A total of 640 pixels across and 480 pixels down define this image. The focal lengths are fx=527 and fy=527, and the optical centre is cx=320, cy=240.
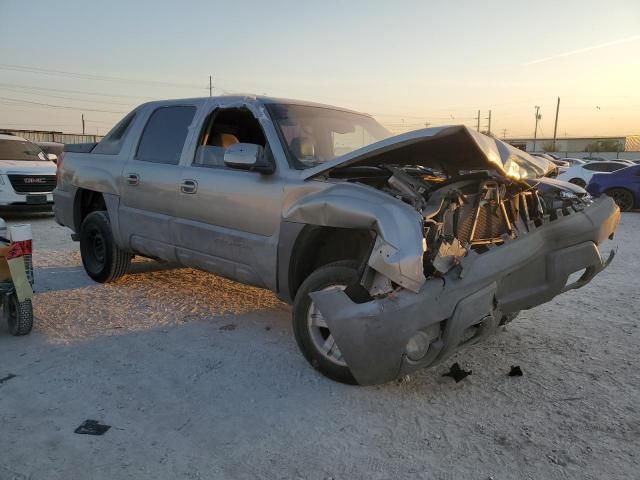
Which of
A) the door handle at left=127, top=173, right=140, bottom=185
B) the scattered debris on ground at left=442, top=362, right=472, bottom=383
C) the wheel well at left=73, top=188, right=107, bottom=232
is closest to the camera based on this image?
the scattered debris on ground at left=442, top=362, right=472, bottom=383

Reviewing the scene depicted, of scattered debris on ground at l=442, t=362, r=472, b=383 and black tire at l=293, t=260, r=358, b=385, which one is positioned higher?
black tire at l=293, t=260, r=358, b=385

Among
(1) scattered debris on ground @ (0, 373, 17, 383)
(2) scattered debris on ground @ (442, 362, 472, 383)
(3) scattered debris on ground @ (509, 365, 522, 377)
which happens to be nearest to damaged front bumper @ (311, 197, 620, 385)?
(2) scattered debris on ground @ (442, 362, 472, 383)

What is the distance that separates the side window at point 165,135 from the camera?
16.2 ft

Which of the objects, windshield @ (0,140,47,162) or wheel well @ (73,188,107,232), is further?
windshield @ (0,140,47,162)

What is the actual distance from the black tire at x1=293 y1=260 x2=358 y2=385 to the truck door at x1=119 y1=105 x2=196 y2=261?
184 cm

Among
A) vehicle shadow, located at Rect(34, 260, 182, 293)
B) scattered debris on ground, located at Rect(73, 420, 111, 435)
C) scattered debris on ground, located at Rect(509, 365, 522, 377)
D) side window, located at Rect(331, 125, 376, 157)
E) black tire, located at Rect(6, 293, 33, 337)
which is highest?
side window, located at Rect(331, 125, 376, 157)

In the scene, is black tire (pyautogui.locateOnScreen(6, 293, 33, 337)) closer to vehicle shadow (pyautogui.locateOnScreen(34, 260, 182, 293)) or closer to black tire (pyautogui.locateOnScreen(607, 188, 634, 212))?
vehicle shadow (pyautogui.locateOnScreen(34, 260, 182, 293))

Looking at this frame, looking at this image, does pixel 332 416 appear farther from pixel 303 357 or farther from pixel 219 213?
pixel 219 213

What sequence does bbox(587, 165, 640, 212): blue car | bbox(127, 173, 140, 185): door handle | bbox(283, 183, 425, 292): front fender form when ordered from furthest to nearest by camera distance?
bbox(587, 165, 640, 212): blue car
bbox(127, 173, 140, 185): door handle
bbox(283, 183, 425, 292): front fender

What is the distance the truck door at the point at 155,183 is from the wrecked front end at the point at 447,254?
6.11ft

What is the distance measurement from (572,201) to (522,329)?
3.98ft

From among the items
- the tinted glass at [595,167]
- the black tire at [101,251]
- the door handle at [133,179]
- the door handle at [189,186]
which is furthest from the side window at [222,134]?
the tinted glass at [595,167]

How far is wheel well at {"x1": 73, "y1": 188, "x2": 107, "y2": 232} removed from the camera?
614 centimetres

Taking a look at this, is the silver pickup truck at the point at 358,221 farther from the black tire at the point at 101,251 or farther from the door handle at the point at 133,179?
the black tire at the point at 101,251
